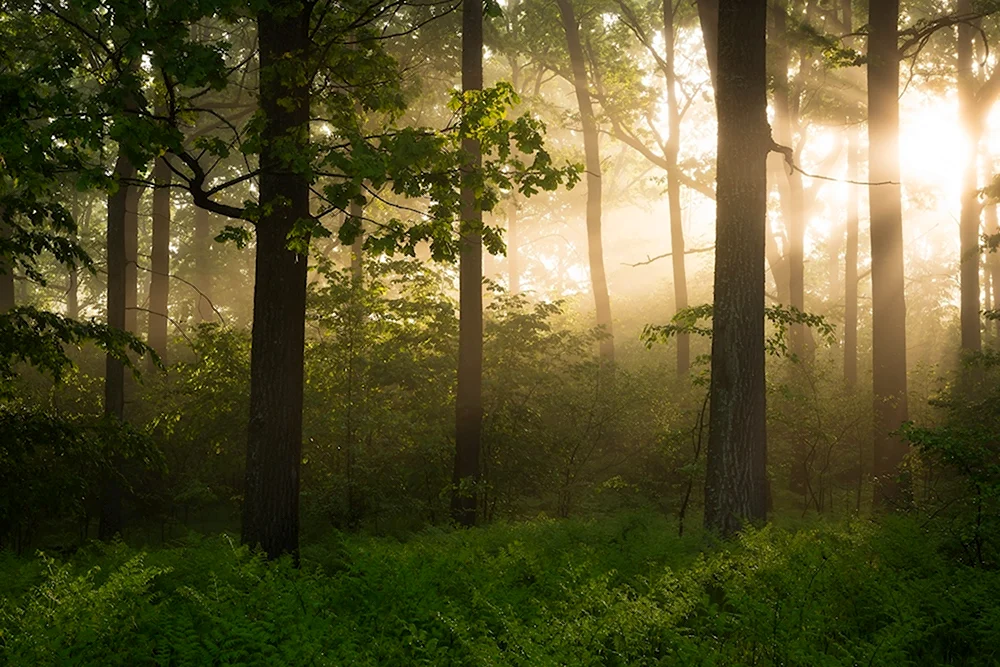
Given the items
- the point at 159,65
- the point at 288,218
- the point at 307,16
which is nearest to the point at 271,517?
the point at 288,218

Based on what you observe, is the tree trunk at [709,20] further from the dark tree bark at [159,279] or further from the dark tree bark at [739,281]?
the dark tree bark at [159,279]

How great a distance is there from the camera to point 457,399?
12.8 m

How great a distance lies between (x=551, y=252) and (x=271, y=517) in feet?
161

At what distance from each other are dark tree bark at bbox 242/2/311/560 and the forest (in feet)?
0.11

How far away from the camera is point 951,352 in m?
28.7

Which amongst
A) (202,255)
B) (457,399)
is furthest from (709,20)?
(202,255)

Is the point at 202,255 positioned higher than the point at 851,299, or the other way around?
the point at 202,255

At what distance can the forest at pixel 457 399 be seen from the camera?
17.9ft

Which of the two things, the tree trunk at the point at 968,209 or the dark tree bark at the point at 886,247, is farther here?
the tree trunk at the point at 968,209

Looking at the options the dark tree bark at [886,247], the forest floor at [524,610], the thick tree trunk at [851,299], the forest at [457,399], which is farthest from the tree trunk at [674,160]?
the forest floor at [524,610]

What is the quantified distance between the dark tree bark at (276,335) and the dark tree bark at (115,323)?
6.92 meters

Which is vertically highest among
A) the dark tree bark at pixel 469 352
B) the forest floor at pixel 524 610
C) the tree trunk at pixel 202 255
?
the tree trunk at pixel 202 255

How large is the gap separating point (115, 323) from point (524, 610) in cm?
1147

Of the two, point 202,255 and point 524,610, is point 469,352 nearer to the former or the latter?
point 524,610
